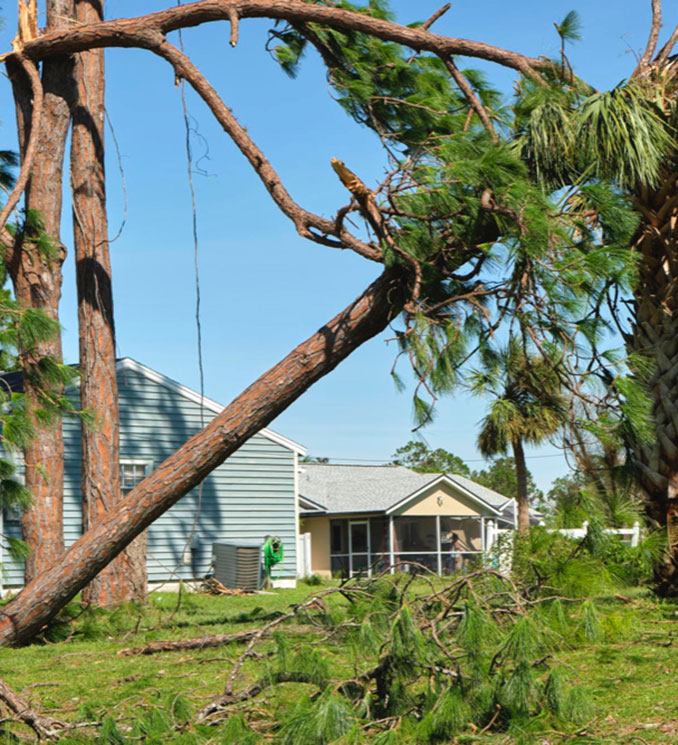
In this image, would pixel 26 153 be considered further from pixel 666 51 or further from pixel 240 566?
pixel 240 566

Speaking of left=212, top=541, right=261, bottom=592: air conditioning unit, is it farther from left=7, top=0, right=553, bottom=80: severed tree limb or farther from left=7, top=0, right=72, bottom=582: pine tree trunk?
left=7, top=0, right=553, bottom=80: severed tree limb

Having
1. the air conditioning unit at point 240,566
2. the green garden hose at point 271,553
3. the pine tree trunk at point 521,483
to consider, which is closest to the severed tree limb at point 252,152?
the air conditioning unit at point 240,566

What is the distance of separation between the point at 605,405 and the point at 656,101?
235cm

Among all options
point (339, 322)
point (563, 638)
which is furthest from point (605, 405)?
point (339, 322)

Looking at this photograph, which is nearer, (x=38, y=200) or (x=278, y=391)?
(x=278, y=391)

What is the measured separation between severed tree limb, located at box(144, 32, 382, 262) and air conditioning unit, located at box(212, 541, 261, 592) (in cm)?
1141

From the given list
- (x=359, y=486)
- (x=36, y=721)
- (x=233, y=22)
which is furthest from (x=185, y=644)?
(x=359, y=486)

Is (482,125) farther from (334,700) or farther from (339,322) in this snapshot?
(334,700)

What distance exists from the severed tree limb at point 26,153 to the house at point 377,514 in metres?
17.7

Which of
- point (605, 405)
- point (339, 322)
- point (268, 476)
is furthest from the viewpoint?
point (268, 476)

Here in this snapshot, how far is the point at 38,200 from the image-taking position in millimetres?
9406

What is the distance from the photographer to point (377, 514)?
26141 millimetres

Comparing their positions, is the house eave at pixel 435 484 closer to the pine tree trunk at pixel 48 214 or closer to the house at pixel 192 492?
the house at pixel 192 492

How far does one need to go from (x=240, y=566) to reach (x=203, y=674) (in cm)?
1157
